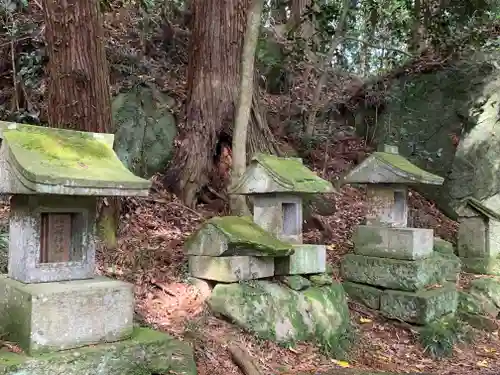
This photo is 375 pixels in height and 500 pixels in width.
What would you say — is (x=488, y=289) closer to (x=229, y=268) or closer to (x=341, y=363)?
(x=341, y=363)

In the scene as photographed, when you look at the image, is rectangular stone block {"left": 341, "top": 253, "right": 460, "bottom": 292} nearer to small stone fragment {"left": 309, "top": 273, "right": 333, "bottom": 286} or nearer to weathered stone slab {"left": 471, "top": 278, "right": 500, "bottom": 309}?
weathered stone slab {"left": 471, "top": 278, "right": 500, "bottom": 309}

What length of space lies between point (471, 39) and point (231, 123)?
24.3 ft

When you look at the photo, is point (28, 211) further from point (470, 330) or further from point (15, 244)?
point (470, 330)

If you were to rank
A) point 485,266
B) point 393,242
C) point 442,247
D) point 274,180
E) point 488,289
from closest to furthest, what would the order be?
point 274,180 < point 393,242 < point 488,289 < point 442,247 < point 485,266

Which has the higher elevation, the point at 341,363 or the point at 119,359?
the point at 119,359

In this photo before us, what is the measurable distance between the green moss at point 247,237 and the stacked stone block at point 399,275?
2.10 metres

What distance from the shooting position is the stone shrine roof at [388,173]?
7.46 m

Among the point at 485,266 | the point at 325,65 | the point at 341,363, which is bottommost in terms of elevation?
the point at 341,363

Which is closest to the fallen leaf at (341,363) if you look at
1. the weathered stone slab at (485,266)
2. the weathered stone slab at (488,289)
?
the weathered stone slab at (488,289)

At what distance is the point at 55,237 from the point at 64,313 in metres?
0.62

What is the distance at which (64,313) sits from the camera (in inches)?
159

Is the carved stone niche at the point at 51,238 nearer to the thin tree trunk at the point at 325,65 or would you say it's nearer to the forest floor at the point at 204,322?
the forest floor at the point at 204,322

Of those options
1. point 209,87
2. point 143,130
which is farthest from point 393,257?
point 143,130

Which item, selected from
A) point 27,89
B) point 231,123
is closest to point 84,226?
point 231,123
